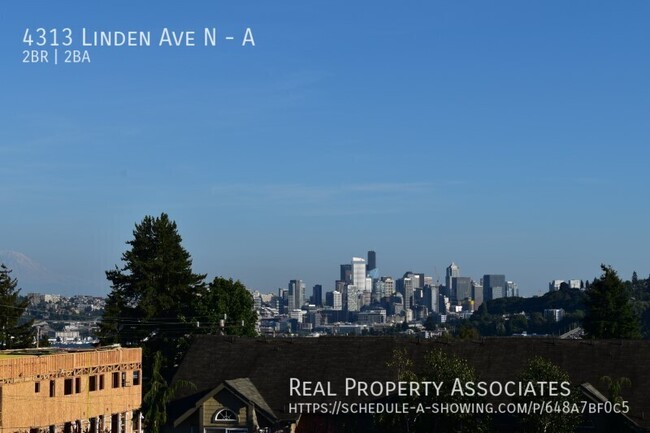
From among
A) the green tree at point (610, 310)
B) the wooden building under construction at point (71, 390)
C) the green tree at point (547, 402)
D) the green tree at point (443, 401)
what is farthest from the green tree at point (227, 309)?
the green tree at point (547, 402)

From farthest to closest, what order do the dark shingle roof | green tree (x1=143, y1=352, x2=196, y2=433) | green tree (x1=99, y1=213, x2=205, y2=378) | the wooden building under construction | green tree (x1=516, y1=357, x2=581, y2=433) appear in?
1. green tree (x1=99, y1=213, x2=205, y2=378)
2. green tree (x1=143, y1=352, x2=196, y2=433)
3. the dark shingle roof
4. the wooden building under construction
5. green tree (x1=516, y1=357, x2=581, y2=433)

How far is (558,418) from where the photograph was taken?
5319 centimetres

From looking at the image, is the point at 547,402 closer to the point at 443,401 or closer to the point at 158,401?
the point at 443,401

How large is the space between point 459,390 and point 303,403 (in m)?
13.2

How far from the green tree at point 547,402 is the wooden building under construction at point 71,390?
2427 centimetres

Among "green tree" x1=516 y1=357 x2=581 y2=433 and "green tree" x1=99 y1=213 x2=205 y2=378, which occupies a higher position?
"green tree" x1=99 y1=213 x2=205 y2=378

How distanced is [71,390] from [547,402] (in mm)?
27073

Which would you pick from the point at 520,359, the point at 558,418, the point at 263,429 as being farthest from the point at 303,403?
the point at 558,418

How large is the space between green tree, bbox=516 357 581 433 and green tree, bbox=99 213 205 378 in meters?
31.3

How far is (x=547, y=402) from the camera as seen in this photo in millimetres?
53719

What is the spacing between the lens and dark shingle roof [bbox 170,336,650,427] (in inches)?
2557

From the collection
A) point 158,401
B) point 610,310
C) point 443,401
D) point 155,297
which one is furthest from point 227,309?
point 443,401

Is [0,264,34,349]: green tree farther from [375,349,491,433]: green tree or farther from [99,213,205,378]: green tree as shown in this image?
[375,349,491,433]: green tree

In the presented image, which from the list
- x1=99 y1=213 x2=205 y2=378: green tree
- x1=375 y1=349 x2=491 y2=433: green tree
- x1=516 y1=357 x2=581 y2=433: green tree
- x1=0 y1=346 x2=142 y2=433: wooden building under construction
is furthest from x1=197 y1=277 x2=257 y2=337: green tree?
x1=516 y1=357 x2=581 y2=433: green tree
